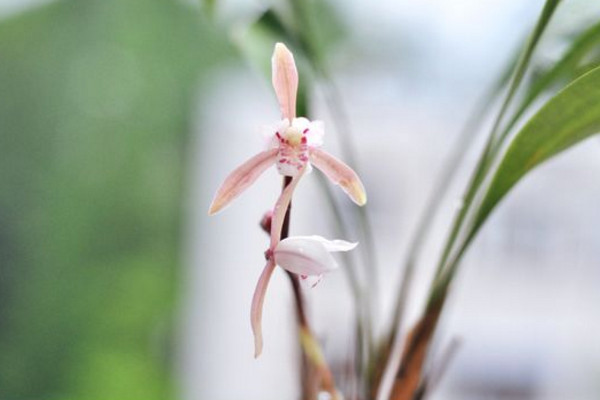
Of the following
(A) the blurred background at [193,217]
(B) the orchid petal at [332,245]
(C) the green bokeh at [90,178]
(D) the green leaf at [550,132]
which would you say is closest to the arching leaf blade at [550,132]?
(D) the green leaf at [550,132]

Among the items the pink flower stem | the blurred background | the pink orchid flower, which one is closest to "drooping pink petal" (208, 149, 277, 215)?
the pink orchid flower

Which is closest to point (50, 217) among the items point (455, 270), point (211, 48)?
point (211, 48)

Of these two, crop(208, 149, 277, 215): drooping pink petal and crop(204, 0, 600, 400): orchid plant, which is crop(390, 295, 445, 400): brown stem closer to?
crop(204, 0, 600, 400): orchid plant

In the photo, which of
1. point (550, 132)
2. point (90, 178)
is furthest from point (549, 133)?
point (90, 178)

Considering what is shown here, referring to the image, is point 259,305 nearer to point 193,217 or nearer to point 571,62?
point 571,62

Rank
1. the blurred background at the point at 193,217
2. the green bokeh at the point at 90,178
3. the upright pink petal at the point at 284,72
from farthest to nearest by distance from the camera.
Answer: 1. the green bokeh at the point at 90,178
2. the blurred background at the point at 193,217
3. the upright pink petal at the point at 284,72

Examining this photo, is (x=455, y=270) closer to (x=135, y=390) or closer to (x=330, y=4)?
(x=135, y=390)

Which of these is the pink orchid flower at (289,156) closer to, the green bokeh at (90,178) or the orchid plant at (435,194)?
the orchid plant at (435,194)
